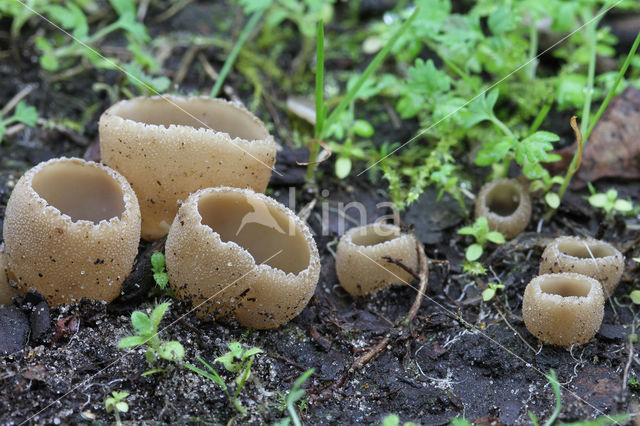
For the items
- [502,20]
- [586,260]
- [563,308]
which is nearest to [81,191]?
[563,308]

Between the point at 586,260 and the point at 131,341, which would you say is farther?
the point at 586,260

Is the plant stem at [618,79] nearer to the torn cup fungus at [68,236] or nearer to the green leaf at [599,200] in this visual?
the green leaf at [599,200]

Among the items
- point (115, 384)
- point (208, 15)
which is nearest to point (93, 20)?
point (208, 15)

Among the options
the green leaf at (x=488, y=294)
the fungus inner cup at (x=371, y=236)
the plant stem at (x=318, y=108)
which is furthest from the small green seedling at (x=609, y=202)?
the plant stem at (x=318, y=108)

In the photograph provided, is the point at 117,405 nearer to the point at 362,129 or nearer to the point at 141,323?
the point at 141,323

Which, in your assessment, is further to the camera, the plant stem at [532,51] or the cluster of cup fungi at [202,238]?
the plant stem at [532,51]

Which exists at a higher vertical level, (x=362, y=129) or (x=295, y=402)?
(x=362, y=129)
